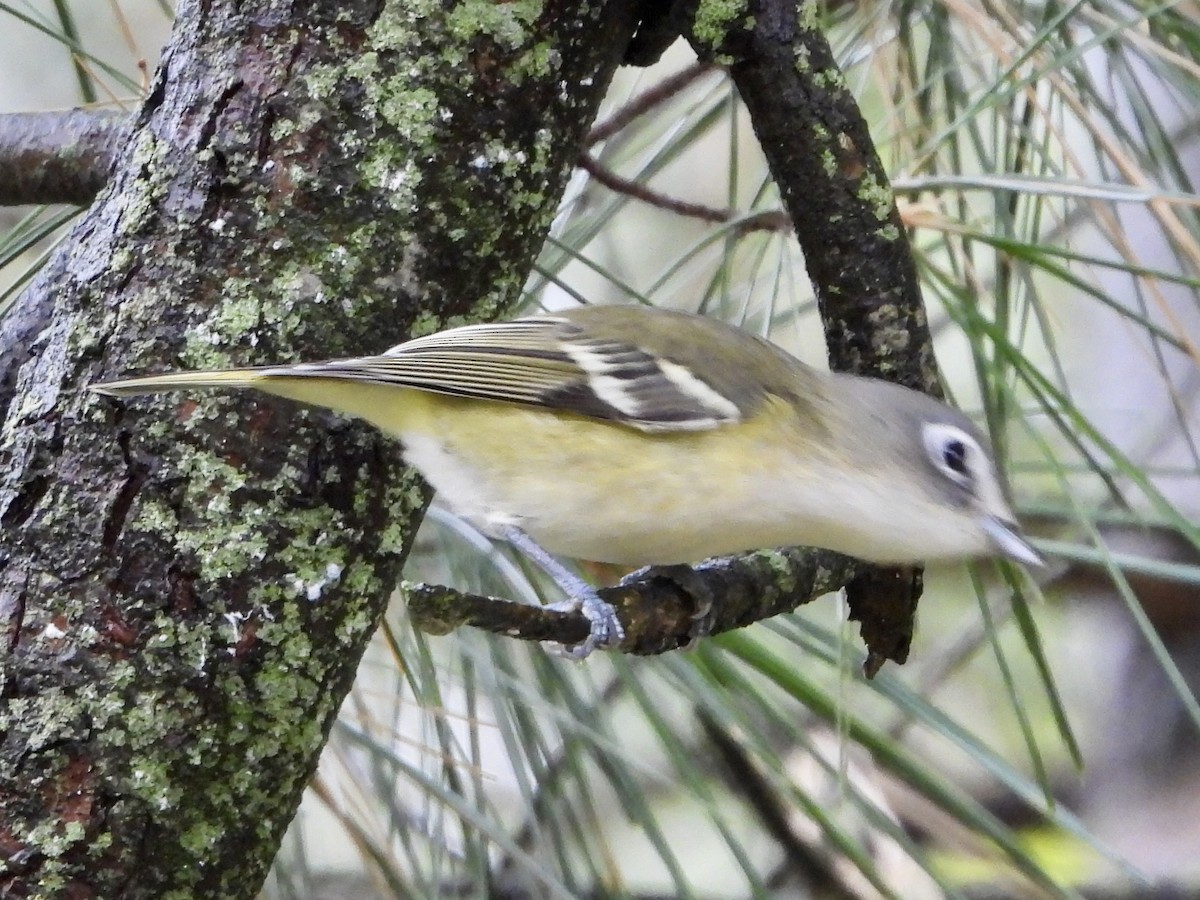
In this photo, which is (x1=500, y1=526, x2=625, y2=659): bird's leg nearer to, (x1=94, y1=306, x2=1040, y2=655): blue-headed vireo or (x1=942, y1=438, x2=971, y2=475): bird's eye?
(x1=94, y1=306, x2=1040, y2=655): blue-headed vireo

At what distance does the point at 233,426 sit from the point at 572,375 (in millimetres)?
282

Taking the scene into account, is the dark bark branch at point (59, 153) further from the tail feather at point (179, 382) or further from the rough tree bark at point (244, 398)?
the tail feather at point (179, 382)

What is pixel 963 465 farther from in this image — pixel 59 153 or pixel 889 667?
pixel 59 153

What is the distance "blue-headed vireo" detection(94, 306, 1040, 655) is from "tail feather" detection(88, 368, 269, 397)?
0.42 ft

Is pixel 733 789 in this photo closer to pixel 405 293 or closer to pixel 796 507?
pixel 796 507

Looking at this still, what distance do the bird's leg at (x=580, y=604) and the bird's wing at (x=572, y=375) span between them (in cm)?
10

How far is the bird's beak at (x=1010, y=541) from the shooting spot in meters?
0.83

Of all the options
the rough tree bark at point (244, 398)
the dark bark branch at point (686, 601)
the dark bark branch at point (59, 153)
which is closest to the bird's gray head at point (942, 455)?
the dark bark branch at point (686, 601)

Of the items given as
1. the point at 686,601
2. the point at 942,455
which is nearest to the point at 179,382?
the point at 686,601

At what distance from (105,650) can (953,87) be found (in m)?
0.80

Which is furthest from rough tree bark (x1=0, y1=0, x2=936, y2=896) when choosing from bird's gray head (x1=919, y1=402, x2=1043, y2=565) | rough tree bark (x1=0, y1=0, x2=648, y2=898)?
bird's gray head (x1=919, y1=402, x2=1043, y2=565)

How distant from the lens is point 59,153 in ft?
3.16

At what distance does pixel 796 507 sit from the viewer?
895 millimetres

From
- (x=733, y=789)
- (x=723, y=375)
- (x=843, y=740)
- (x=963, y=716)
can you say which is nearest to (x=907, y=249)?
(x=723, y=375)
